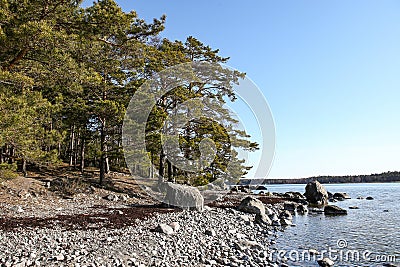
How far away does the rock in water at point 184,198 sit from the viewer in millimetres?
16484

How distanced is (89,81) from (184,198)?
7756 millimetres

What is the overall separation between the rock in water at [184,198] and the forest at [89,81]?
4.04 m

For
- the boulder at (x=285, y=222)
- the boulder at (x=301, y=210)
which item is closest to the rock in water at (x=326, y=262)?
the boulder at (x=285, y=222)

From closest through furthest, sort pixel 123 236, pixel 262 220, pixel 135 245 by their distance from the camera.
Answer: pixel 135 245 < pixel 123 236 < pixel 262 220

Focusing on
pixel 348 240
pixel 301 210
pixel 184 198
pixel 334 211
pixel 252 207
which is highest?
pixel 184 198

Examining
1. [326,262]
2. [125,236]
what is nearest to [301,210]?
[326,262]

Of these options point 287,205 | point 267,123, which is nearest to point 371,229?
point 267,123

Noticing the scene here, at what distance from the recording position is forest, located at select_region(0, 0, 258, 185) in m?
12.0

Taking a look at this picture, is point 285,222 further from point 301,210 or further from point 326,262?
point 301,210

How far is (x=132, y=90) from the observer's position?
2122 cm

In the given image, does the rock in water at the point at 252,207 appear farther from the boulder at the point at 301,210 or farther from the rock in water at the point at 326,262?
the rock in water at the point at 326,262

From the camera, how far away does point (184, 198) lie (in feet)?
54.4

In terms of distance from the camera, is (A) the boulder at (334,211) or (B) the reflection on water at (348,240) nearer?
(B) the reflection on water at (348,240)

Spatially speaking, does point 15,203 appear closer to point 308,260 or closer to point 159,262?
point 159,262
